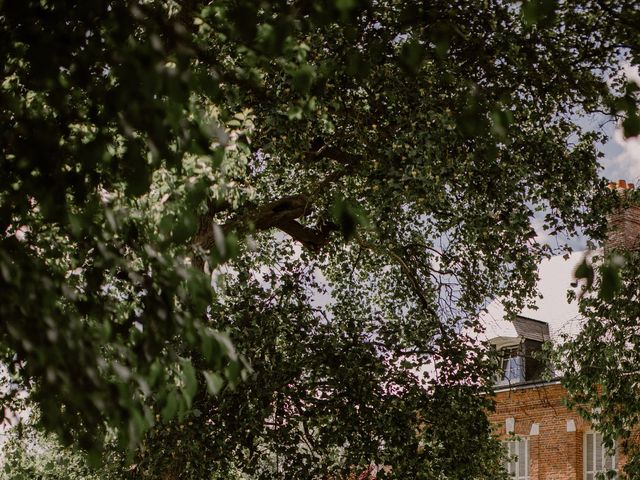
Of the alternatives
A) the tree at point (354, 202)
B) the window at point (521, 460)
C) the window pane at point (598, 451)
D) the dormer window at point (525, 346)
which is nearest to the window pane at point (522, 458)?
the window at point (521, 460)

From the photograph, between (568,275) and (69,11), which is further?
(568,275)

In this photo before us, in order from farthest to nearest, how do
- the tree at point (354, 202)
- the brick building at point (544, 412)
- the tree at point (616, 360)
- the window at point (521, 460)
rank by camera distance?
the window at point (521, 460) < the brick building at point (544, 412) < the tree at point (616, 360) < the tree at point (354, 202)

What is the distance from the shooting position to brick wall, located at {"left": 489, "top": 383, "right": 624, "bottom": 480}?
2592cm

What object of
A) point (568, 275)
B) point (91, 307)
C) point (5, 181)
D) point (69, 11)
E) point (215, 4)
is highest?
point (568, 275)

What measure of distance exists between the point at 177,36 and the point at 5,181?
1597 mm

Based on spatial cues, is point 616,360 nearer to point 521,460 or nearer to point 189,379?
point 189,379

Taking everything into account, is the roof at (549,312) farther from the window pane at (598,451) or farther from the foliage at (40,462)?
the foliage at (40,462)

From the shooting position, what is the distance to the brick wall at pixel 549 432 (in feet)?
85.0

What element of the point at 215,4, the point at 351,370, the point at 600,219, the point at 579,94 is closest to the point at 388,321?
the point at 351,370

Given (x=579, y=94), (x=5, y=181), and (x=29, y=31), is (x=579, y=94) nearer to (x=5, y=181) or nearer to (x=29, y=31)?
(x=5, y=181)

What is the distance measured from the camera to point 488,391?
548 inches

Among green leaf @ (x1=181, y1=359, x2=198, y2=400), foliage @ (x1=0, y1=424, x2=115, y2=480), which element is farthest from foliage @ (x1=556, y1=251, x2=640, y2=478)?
green leaf @ (x1=181, y1=359, x2=198, y2=400)

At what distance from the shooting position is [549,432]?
2670cm

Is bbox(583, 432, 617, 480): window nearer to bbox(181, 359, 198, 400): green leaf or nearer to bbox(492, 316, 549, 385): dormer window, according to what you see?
bbox(492, 316, 549, 385): dormer window
